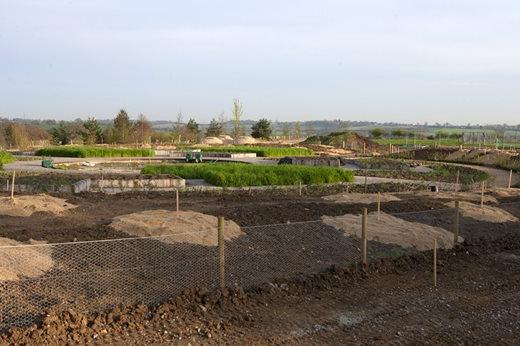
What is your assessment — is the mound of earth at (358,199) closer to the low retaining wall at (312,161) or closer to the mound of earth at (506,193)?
the mound of earth at (506,193)

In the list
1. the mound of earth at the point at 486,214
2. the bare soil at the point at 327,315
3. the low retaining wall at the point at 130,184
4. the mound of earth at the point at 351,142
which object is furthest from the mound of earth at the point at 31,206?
Result: the mound of earth at the point at 351,142

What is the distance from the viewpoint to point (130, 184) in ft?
78.8

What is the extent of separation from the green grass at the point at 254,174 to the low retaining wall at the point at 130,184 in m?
1.91

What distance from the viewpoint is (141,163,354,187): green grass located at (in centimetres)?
2527

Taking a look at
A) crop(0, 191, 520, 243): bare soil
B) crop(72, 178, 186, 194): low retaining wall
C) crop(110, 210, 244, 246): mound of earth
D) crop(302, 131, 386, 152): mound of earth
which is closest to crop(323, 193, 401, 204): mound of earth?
crop(0, 191, 520, 243): bare soil

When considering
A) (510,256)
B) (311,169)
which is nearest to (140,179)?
(311,169)

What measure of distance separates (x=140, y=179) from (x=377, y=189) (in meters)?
10.5

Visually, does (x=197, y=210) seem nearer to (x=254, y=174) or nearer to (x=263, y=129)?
(x=254, y=174)

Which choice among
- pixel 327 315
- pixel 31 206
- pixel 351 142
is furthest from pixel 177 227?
pixel 351 142

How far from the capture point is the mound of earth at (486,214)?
15086 millimetres

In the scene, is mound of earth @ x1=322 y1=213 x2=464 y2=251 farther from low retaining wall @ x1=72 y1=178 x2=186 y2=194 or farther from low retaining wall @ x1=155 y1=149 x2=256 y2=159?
low retaining wall @ x1=155 y1=149 x2=256 y2=159

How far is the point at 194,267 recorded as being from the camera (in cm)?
926

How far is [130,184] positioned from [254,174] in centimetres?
556

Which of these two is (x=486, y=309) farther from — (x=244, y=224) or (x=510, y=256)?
(x=244, y=224)
